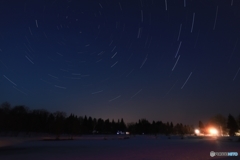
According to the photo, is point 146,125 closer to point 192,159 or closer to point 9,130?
point 9,130

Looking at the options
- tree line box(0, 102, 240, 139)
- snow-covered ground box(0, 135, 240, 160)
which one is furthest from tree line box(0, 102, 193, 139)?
snow-covered ground box(0, 135, 240, 160)

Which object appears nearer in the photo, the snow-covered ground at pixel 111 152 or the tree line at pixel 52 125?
the snow-covered ground at pixel 111 152

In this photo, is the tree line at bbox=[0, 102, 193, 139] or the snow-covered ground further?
the tree line at bbox=[0, 102, 193, 139]

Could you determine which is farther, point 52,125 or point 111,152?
point 52,125

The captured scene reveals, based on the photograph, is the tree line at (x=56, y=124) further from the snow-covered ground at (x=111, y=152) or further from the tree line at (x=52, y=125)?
the snow-covered ground at (x=111, y=152)

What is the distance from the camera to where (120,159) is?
56.5ft

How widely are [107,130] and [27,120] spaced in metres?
67.3

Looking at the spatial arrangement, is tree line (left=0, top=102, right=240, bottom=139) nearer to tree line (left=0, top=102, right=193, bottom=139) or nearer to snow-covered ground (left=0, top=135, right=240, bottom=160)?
tree line (left=0, top=102, right=193, bottom=139)

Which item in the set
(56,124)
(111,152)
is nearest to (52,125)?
(56,124)

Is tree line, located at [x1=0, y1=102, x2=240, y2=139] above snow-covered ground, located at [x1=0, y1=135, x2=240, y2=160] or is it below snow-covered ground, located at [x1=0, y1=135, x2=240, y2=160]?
above

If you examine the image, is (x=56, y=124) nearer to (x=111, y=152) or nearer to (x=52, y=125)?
(x=52, y=125)

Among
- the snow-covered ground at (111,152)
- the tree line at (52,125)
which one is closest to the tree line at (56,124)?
the tree line at (52,125)

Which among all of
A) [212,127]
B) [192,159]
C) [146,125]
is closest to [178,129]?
[146,125]

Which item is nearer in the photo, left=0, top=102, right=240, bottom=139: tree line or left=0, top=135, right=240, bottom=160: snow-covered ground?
left=0, top=135, right=240, bottom=160: snow-covered ground
